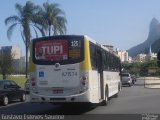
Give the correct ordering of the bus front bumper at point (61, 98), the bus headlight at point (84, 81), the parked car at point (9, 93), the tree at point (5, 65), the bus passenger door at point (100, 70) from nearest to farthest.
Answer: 1. the bus front bumper at point (61, 98)
2. the bus headlight at point (84, 81)
3. the bus passenger door at point (100, 70)
4. the parked car at point (9, 93)
5. the tree at point (5, 65)

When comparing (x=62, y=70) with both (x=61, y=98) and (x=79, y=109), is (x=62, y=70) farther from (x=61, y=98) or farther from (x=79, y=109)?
(x=79, y=109)

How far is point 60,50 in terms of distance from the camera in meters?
17.2

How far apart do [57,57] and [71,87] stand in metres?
1.34

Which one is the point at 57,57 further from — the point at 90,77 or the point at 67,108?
the point at 67,108

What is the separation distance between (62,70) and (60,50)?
2.64ft

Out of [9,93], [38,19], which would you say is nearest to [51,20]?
[38,19]

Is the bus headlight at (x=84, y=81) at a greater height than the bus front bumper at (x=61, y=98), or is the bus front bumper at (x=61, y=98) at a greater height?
the bus headlight at (x=84, y=81)

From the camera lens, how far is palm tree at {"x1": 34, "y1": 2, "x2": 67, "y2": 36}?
62.4 metres

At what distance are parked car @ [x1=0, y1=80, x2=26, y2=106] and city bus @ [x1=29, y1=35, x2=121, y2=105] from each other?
5.89 metres

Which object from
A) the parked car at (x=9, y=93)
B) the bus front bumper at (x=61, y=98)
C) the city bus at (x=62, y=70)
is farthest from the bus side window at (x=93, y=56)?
the parked car at (x=9, y=93)

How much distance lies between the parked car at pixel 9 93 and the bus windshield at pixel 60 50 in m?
6.05

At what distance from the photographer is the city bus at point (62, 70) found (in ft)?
55.2

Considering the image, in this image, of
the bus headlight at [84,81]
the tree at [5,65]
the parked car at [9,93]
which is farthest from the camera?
the tree at [5,65]

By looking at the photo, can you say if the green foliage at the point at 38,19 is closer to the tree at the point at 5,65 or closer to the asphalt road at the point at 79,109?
the tree at the point at 5,65
